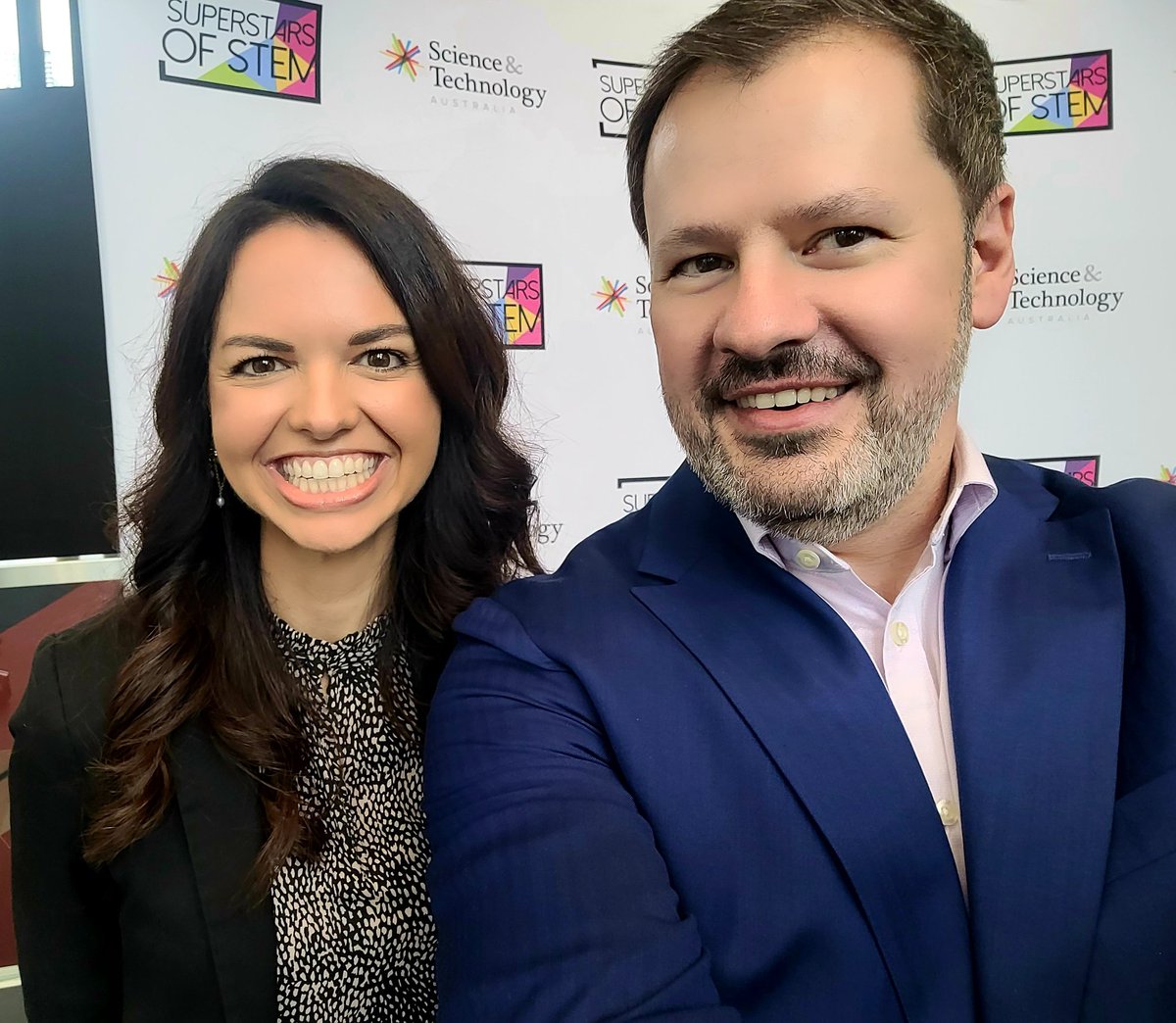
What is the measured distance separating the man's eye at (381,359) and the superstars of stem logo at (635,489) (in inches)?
50.8

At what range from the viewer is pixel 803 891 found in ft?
2.46

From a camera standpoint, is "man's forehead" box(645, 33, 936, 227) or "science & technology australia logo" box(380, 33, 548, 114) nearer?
"man's forehead" box(645, 33, 936, 227)

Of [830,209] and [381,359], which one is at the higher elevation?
[830,209]

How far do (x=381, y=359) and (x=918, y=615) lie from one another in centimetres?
79

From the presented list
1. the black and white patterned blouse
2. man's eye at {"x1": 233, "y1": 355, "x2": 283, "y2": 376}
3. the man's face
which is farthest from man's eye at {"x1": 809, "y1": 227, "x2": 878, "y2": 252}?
Result: the black and white patterned blouse

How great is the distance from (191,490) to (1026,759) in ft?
3.86

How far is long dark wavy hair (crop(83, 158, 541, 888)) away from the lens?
3.72ft

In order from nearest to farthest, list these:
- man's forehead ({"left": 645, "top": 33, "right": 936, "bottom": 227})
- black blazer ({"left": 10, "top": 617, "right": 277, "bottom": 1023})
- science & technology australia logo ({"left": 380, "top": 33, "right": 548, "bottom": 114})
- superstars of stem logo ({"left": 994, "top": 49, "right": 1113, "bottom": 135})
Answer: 1. man's forehead ({"left": 645, "top": 33, "right": 936, "bottom": 227})
2. black blazer ({"left": 10, "top": 617, "right": 277, "bottom": 1023})
3. science & technology australia logo ({"left": 380, "top": 33, "right": 548, "bottom": 114})
4. superstars of stem logo ({"left": 994, "top": 49, "right": 1113, "bottom": 135})

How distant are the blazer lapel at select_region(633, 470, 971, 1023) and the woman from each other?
0.52 metres

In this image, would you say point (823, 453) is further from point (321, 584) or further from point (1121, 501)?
point (321, 584)

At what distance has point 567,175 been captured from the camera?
231 centimetres

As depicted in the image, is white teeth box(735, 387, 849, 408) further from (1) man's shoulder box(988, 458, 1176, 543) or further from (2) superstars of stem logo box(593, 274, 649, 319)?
(2) superstars of stem logo box(593, 274, 649, 319)

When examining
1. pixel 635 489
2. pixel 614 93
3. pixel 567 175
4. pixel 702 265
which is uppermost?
pixel 614 93

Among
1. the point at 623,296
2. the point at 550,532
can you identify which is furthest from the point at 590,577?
the point at 623,296
